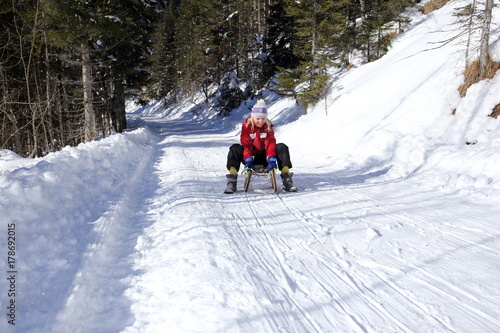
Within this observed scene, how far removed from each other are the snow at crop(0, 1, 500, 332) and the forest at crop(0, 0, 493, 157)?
2722mm

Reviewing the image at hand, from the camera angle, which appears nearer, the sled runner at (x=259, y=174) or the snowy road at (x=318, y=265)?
the snowy road at (x=318, y=265)

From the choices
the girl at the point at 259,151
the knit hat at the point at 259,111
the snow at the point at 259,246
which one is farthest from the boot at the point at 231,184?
the knit hat at the point at 259,111

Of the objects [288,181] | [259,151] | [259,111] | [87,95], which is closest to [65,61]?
[87,95]

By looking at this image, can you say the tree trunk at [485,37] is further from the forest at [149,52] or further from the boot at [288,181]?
the boot at [288,181]

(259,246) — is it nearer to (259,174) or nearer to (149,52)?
(259,174)

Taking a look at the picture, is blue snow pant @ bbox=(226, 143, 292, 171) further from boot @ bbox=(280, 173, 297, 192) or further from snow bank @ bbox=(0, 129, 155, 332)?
snow bank @ bbox=(0, 129, 155, 332)

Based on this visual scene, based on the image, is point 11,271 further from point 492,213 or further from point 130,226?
point 492,213


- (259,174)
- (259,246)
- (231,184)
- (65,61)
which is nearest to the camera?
(259,246)

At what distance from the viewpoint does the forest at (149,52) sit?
8.68m

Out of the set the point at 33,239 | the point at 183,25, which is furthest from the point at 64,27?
the point at 183,25

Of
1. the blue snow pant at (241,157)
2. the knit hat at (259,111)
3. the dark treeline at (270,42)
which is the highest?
the dark treeline at (270,42)

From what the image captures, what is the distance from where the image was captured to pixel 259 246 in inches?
119

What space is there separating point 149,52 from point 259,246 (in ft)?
52.7

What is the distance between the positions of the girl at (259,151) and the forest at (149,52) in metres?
3.85
